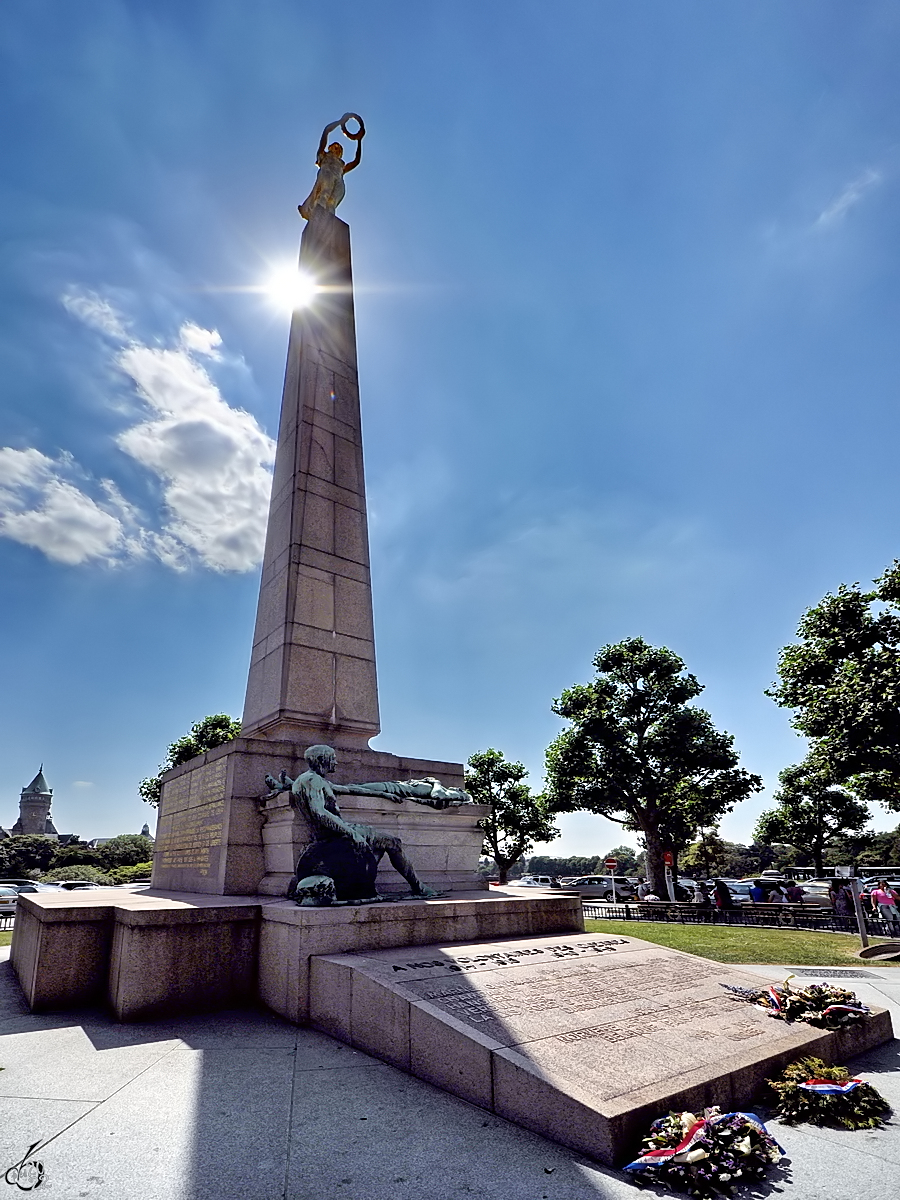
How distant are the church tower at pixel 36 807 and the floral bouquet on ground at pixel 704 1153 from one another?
5722 inches

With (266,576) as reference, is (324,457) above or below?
above

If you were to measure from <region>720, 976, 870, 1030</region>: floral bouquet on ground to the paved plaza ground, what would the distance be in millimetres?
359

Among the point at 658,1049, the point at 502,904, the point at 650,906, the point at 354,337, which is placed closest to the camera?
the point at 658,1049

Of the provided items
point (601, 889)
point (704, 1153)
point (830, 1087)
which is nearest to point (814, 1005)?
point (830, 1087)

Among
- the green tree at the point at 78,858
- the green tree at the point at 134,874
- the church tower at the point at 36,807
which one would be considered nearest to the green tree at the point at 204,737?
the green tree at the point at 134,874

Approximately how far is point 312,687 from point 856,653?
19.5 meters

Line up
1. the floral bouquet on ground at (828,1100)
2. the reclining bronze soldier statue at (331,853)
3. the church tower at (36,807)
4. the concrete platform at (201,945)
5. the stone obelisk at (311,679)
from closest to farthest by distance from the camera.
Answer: the floral bouquet on ground at (828,1100) → the concrete platform at (201,945) → the reclining bronze soldier statue at (331,853) → the stone obelisk at (311,679) → the church tower at (36,807)

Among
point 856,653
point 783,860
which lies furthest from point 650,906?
point 783,860

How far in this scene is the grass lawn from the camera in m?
12.8

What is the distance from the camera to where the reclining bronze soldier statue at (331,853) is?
7188 mm

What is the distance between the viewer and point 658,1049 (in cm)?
461

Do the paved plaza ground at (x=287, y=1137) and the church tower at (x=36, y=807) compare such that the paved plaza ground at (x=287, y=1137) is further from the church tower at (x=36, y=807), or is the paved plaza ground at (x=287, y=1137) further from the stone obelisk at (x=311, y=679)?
the church tower at (x=36, y=807)

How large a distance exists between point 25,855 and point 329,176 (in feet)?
219

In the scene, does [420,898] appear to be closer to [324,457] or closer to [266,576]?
[266,576]
